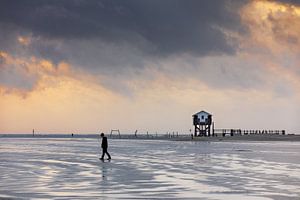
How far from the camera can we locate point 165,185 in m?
19.5

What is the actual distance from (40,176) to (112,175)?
10.9 ft

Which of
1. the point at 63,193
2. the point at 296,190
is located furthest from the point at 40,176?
the point at 296,190

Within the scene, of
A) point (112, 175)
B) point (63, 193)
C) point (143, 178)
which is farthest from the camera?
point (112, 175)

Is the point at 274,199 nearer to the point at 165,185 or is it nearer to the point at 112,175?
the point at 165,185

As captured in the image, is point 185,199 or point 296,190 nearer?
point 185,199

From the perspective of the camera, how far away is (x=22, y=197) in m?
16.0

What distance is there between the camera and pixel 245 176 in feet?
77.7

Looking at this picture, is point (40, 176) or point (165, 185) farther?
point (40, 176)

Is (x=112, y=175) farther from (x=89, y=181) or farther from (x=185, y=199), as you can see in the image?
(x=185, y=199)

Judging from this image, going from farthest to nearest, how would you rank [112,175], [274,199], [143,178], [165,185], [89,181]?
[112,175], [143,178], [89,181], [165,185], [274,199]

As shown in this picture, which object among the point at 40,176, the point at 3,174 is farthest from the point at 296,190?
the point at 3,174

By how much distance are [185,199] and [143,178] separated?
6934 millimetres

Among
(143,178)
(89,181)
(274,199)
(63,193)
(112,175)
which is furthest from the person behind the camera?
(112,175)

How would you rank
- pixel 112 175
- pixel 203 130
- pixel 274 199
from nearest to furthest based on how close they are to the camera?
1. pixel 274 199
2. pixel 112 175
3. pixel 203 130
